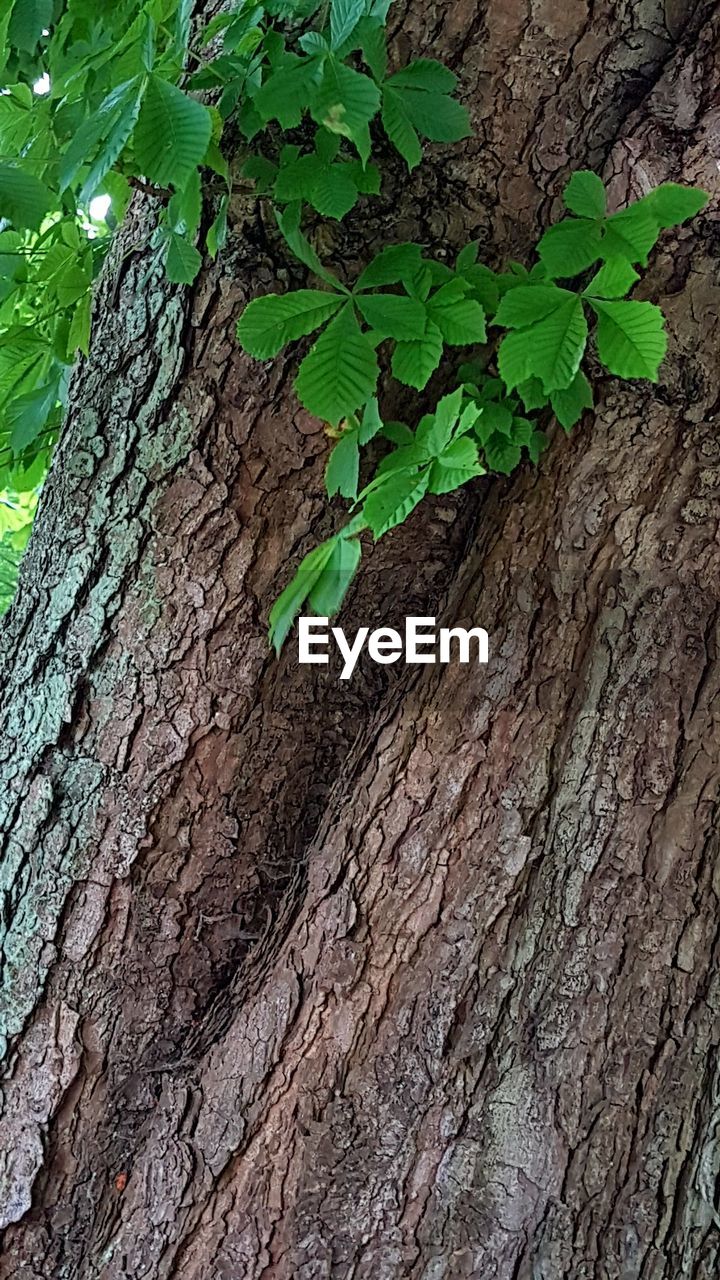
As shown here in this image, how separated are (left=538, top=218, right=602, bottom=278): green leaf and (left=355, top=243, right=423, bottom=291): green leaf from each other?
0.51 feet

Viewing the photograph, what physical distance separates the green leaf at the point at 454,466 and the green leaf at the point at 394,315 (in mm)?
215

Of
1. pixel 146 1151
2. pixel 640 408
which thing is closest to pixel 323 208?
pixel 640 408

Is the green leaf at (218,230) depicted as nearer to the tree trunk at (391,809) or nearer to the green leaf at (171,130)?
the tree trunk at (391,809)

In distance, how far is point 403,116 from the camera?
108 centimetres

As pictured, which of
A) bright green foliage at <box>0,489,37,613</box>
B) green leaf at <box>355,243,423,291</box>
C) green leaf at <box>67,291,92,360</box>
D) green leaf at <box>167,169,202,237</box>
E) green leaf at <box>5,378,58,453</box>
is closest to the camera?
green leaf at <box>167,169,202,237</box>

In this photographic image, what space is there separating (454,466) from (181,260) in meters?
0.50

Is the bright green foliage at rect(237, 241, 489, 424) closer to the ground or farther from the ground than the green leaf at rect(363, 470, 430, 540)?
farther from the ground

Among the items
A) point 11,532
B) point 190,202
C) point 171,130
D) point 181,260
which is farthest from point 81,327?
point 11,532

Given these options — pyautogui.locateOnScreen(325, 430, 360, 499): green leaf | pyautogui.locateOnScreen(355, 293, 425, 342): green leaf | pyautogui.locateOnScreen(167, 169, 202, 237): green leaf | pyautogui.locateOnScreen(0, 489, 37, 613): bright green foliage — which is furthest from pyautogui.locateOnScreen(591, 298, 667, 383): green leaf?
pyautogui.locateOnScreen(0, 489, 37, 613): bright green foliage

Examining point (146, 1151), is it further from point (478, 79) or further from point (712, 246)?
point (478, 79)

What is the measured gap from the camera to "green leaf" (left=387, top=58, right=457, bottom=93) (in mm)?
1103

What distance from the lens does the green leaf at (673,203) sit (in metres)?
1.05

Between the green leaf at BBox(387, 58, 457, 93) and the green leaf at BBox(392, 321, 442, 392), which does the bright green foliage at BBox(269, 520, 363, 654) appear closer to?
the green leaf at BBox(392, 321, 442, 392)

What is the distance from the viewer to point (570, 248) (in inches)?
43.6
